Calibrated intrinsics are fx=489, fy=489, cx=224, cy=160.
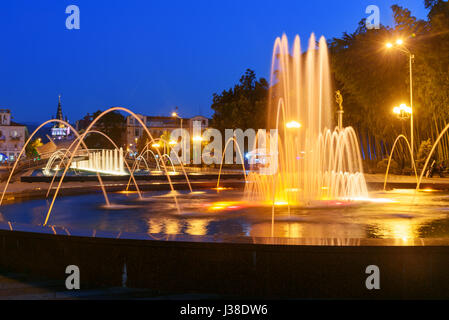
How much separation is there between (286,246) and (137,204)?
8314 mm

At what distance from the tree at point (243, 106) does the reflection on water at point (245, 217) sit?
155 ft

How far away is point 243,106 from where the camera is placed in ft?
207

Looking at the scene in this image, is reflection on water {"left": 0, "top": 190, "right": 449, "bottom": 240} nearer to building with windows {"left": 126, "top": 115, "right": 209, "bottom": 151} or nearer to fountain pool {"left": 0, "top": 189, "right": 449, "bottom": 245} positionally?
fountain pool {"left": 0, "top": 189, "right": 449, "bottom": 245}

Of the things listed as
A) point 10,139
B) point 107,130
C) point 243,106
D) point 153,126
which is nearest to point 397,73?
point 243,106

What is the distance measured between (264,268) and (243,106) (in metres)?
58.4

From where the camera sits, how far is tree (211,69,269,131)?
61.3 meters

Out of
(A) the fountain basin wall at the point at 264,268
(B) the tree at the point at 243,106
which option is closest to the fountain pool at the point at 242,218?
(A) the fountain basin wall at the point at 264,268

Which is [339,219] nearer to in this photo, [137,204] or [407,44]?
[137,204]

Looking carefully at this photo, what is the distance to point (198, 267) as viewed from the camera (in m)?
5.35

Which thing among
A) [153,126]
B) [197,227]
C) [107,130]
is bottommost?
[197,227]

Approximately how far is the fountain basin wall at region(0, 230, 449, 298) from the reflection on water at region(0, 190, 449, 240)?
1.56 feet

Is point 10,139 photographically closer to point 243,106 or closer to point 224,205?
point 243,106

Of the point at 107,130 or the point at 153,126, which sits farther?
the point at 153,126
